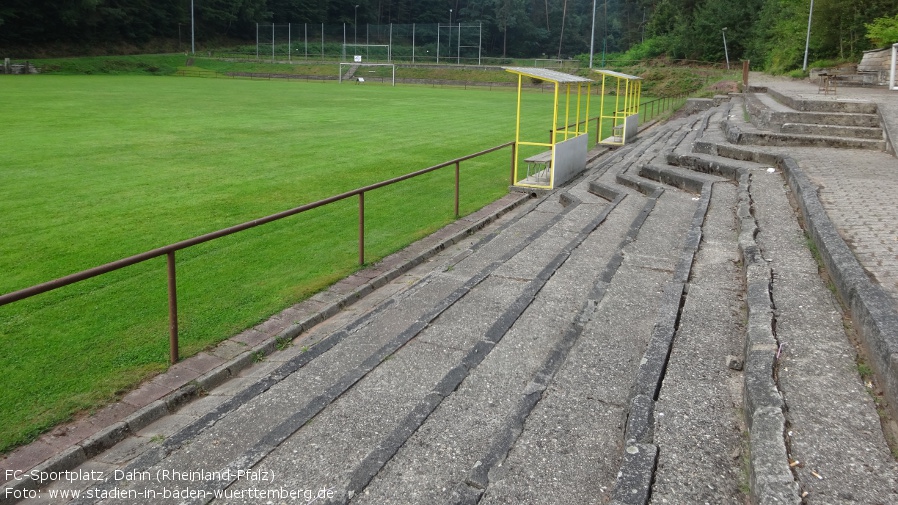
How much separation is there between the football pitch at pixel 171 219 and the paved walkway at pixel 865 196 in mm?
5005

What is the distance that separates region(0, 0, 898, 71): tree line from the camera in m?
43.0

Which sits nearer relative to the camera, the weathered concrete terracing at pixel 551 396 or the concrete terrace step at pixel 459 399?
the weathered concrete terracing at pixel 551 396

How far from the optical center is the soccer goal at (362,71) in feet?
221

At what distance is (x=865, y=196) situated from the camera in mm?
9008

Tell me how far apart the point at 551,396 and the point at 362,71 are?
227 ft

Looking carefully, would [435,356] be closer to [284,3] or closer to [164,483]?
[164,483]

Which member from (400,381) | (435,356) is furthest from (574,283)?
(400,381)

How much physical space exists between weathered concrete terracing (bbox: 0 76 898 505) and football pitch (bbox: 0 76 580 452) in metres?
0.67

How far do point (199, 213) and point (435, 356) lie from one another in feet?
21.0

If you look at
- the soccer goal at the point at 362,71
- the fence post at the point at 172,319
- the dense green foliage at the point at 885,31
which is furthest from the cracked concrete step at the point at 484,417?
the soccer goal at the point at 362,71

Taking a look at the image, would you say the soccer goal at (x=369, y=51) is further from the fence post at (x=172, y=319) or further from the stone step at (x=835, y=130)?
the fence post at (x=172, y=319)

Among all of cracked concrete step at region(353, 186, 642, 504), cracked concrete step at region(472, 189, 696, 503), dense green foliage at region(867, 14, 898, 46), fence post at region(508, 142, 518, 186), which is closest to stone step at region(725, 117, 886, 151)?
fence post at region(508, 142, 518, 186)

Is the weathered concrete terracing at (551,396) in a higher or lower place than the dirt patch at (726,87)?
lower

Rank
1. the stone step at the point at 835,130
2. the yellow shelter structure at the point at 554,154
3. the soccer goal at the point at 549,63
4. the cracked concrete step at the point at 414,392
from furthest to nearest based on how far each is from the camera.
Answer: the soccer goal at the point at 549,63 → the stone step at the point at 835,130 → the yellow shelter structure at the point at 554,154 → the cracked concrete step at the point at 414,392
